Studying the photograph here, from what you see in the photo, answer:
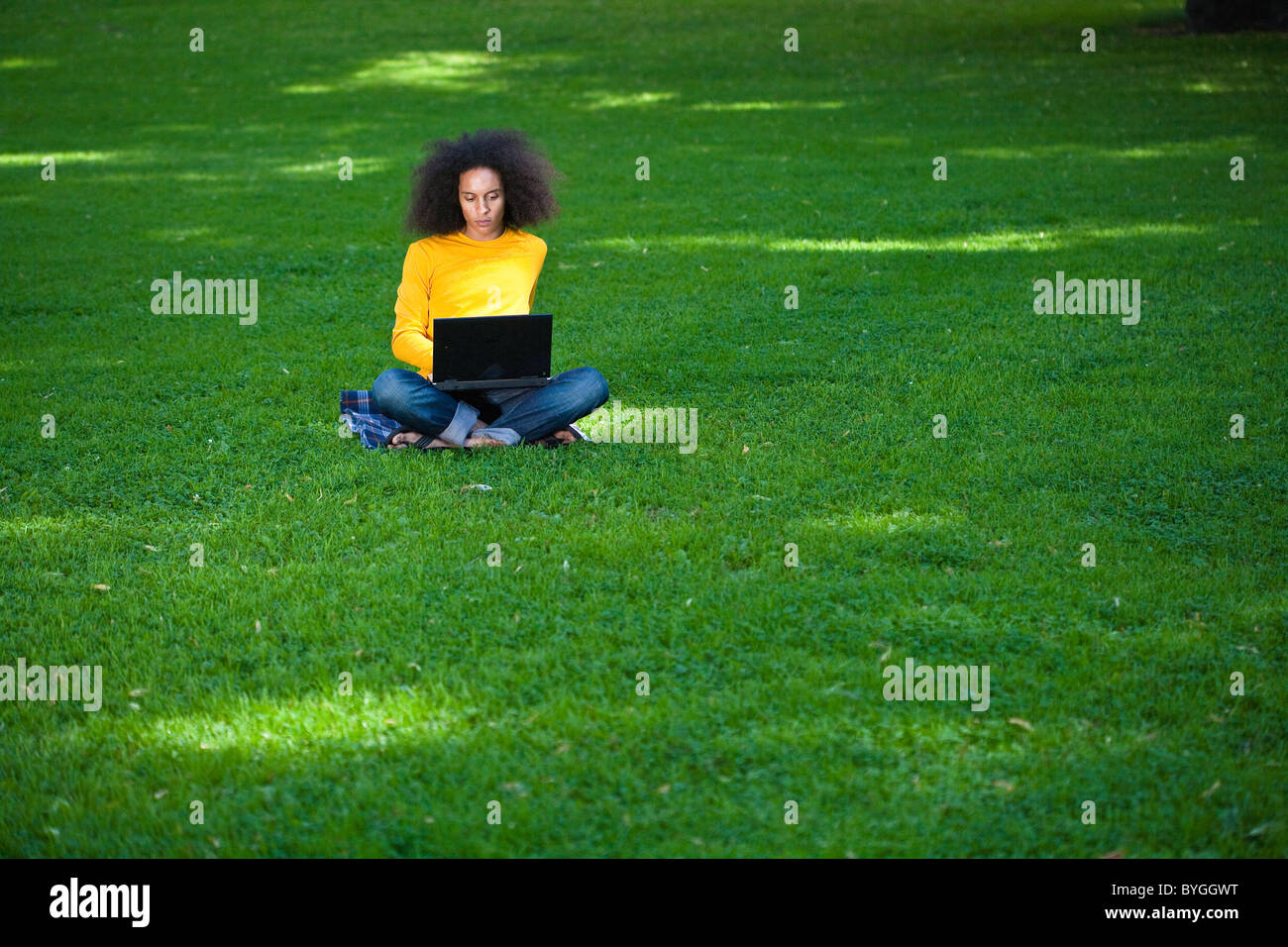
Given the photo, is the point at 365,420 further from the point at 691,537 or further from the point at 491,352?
the point at 691,537

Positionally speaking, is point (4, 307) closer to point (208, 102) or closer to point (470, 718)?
point (470, 718)

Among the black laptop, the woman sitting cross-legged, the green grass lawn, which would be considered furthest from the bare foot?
the black laptop

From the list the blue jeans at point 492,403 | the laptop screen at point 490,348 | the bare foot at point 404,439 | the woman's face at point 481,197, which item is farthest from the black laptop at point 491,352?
the woman's face at point 481,197

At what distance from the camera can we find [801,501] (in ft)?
20.1

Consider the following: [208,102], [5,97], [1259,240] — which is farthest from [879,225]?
[5,97]

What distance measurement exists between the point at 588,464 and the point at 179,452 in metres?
2.29

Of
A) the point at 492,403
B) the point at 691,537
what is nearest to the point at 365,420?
the point at 492,403

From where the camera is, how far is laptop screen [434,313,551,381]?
653cm

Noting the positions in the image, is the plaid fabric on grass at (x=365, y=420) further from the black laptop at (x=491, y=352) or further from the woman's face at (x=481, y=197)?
the woman's face at (x=481, y=197)

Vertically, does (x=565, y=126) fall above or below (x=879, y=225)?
above

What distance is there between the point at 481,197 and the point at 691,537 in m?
2.50

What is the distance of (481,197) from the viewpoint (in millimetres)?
7000

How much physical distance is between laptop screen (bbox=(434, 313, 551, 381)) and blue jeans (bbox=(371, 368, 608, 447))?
5.1 inches

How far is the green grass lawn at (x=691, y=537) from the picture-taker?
3936 mm
